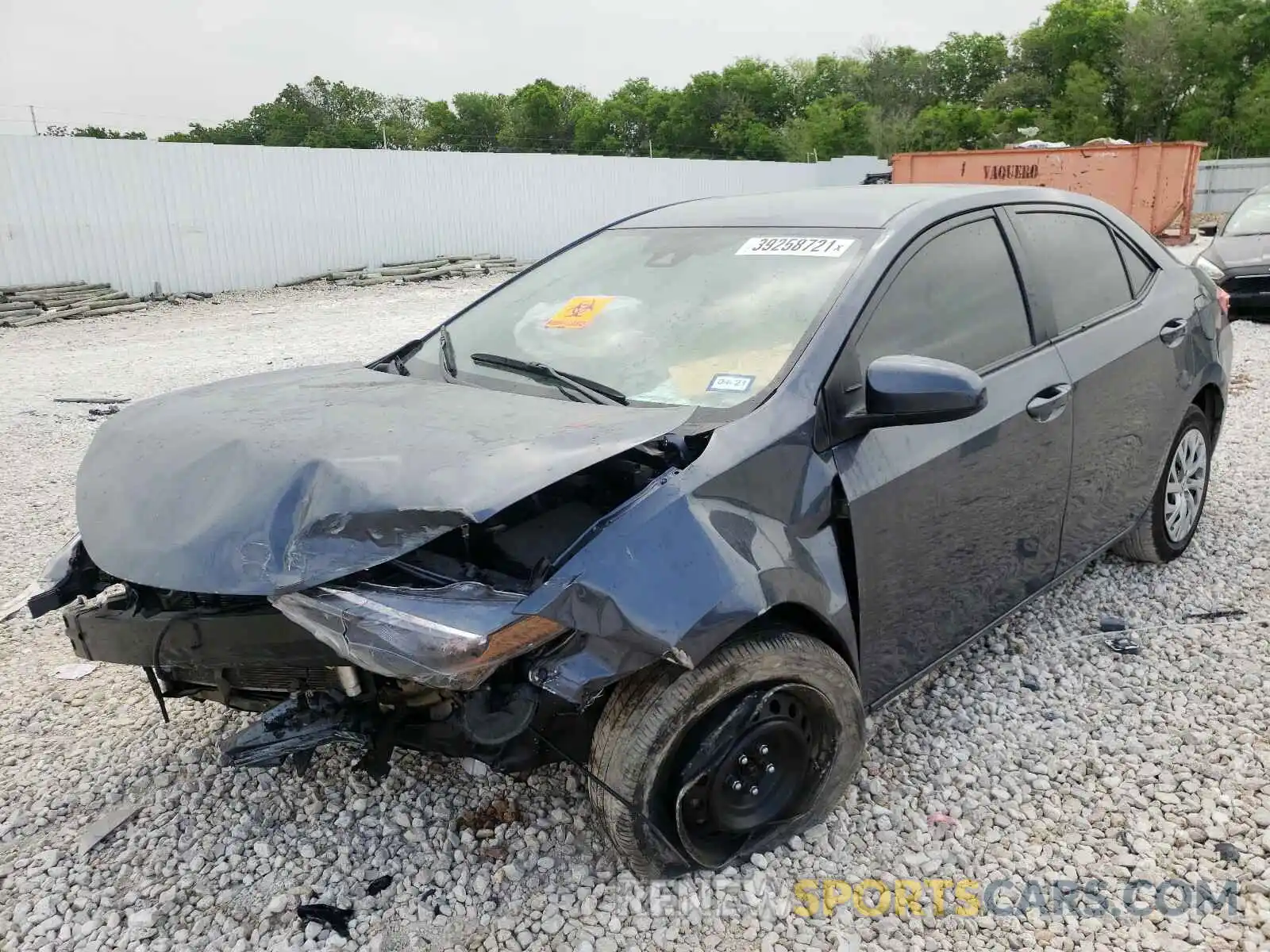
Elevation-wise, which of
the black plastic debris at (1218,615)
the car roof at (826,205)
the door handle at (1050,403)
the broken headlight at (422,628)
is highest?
the car roof at (826,205)

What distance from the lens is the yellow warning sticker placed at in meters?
3.02

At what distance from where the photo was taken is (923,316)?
2734 millimetres

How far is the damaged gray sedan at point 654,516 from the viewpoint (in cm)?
197

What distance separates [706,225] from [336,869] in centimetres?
232

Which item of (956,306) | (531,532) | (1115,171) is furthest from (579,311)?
(1115,171)

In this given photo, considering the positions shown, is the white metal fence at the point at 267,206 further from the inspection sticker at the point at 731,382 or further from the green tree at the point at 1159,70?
the green tree at the point at 1159,70

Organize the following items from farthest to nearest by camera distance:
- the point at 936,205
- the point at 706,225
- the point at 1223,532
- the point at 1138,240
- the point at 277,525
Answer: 1. the point at 1223,532
2. the point at 1138,240
3. the point at 706,225
4. the point at 936,205
5. the point at 277,525

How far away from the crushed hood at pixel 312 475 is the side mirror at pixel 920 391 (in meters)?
0.49

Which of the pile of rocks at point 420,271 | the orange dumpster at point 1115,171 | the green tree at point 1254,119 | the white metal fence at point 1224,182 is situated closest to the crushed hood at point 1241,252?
the orange dumpster at point 1115,171

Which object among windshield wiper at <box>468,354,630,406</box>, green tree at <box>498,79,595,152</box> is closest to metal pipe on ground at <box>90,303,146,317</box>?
windshield wiper at <box>468,354,630,406</box>

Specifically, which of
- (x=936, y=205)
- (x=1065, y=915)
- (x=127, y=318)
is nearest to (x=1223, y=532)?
(x=936, y=205)

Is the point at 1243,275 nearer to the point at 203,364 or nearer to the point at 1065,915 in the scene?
the point at 1065,915

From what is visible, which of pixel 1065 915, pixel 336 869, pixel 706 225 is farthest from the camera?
pixel 706 225

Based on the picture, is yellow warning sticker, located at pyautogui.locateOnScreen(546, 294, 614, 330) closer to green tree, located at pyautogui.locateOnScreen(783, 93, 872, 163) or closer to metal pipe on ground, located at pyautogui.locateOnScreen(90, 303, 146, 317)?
metal pipe on ground, located at pyautogui.locateOnScreen(90, 303, 146, 317)
